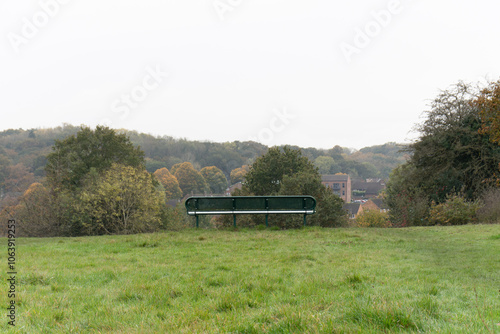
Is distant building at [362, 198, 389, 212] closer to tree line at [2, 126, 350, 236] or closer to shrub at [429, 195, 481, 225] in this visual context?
tree line at [2, 126, 350, 236]

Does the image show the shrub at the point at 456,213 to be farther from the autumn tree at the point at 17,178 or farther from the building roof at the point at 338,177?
the building roof at the point at 338,177

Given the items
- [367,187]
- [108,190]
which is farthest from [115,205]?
[367,187]

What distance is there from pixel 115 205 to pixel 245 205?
11425 millimetres

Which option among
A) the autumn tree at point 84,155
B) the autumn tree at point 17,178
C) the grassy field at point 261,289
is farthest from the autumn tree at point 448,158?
the autumn tree at point 17,178

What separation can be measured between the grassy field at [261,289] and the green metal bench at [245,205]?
3470 mm

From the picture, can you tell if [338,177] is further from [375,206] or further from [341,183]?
[375,206]

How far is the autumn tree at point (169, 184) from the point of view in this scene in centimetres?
7150

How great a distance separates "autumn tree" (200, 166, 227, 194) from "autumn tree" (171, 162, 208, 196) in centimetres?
245

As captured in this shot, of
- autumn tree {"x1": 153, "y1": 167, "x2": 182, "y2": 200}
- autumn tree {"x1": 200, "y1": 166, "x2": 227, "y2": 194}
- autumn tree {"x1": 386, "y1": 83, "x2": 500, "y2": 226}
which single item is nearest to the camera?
autumn tree {"x1": 386, "y1": 83, "x2": 500, "y2": 226}

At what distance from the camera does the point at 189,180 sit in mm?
75188

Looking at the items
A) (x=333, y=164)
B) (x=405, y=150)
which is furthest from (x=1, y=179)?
(x=333, y=164)

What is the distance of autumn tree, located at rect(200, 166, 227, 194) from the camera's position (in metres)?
79.5

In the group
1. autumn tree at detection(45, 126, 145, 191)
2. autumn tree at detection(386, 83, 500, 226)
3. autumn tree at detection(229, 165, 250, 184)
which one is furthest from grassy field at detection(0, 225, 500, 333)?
autumn tree at detection(229, 165, 250, 184)

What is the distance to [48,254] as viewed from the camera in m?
6.84
